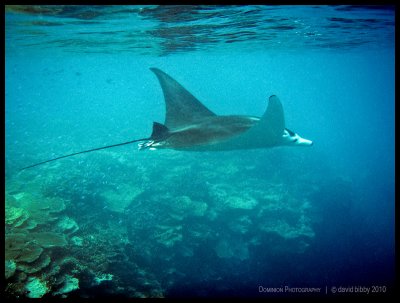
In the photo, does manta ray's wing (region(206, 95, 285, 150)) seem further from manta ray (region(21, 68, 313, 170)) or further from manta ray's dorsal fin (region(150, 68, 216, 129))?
manta ray's dorsal fin (region(150, 68, 216, 129))

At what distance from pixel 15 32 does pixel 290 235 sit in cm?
2068

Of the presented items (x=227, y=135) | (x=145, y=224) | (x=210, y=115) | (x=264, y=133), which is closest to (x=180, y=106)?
(x=210, y=115)

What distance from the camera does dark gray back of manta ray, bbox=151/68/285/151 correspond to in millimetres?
5535

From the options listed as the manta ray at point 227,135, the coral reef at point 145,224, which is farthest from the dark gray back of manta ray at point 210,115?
the coral reef at point 145,224

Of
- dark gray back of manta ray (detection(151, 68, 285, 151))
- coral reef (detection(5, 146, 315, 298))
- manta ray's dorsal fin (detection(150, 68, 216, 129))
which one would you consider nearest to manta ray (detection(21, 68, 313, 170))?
dark gray back of manta ray (detection(151, 68, 285, 151))

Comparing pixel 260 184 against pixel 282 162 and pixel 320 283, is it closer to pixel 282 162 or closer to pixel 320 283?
pixel 282 162

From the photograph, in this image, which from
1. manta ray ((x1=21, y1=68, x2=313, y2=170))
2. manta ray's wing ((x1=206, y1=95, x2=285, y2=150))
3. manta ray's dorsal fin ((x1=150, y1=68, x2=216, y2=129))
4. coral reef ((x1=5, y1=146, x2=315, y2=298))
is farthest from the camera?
manta ray's dorsal fin ((x1=150, y1=68, x2=216, y2=129))

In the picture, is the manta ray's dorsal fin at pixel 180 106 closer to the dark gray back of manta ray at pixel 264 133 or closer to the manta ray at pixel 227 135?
the manta ray at pixel 227 135

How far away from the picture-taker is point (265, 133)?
6.02 m

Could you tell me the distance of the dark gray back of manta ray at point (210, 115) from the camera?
218 inches

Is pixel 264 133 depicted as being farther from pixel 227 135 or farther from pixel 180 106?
pixel 180 106

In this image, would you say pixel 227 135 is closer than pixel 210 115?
Yes

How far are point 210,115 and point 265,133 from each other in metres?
2.58
